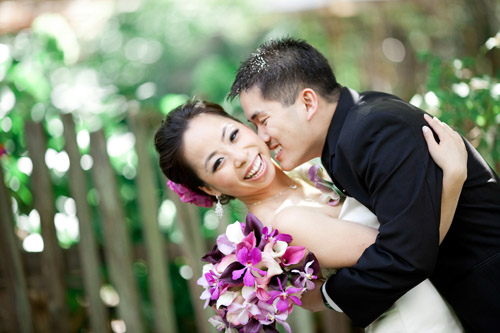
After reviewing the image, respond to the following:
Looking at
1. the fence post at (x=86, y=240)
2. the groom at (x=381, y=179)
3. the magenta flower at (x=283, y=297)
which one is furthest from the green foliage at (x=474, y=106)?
the fence post at (x=86, y=240)

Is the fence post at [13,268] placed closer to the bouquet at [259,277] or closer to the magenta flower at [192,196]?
the magenta flower at [192,196]

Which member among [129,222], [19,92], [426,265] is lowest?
[129,222]

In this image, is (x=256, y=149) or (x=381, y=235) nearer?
(x=381, y=235)

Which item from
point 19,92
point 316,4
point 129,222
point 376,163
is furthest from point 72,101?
point 376,163

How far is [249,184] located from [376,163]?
58 cm

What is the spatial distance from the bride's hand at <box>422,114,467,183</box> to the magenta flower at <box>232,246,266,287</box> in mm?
668

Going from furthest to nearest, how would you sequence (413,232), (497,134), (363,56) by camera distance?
(363,56), (497,134), (413,232)

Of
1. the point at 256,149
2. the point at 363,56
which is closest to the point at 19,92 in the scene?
the point at 256,149

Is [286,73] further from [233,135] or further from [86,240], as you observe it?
[86,240]

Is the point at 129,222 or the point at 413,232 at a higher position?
the point at 413,232

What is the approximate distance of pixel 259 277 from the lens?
2.00 metres

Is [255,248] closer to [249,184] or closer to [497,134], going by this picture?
[249,184]

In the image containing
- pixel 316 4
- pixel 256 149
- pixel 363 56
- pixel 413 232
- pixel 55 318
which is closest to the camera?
pixel 413 232

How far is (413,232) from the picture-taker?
1.81m
